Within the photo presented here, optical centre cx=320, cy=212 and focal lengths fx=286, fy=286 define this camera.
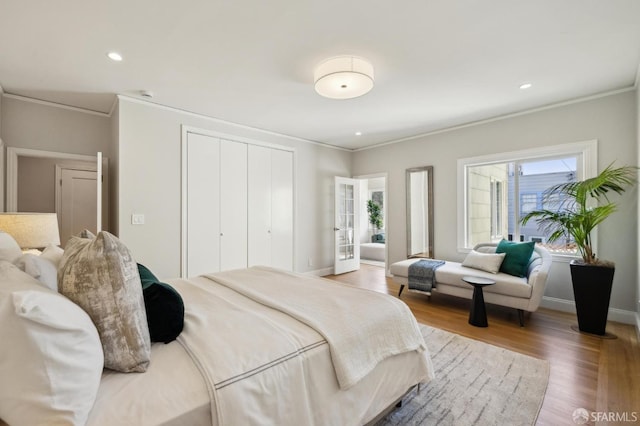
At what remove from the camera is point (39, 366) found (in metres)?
0.76

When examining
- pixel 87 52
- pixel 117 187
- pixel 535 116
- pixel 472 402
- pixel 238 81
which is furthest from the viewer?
pixel 535 116

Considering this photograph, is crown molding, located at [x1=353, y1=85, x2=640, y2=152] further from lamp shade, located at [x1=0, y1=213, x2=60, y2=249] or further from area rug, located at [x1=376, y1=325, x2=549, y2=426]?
lamp shade, located at [x1=0, y1=213, x2=60, y2=249]

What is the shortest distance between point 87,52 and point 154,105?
1.15m

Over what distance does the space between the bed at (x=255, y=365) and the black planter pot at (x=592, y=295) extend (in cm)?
232

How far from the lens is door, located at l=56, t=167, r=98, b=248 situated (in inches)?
179

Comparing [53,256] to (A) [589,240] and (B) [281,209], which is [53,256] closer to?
(B) [281,209]

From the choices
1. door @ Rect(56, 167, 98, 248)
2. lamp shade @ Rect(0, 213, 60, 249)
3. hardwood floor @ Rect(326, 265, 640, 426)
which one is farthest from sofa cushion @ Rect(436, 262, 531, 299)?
door @ Rect(56, 167, 98, 248)

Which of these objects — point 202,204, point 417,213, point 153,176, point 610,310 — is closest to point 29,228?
point 153,176

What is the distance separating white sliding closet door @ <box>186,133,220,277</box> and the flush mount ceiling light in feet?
6.92

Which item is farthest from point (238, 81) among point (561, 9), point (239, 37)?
point (561, 9)

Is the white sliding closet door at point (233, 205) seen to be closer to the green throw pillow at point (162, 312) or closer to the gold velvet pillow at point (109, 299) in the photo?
the green throw pillow at point (162, 312)

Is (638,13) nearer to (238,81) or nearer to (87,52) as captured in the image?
(238,81)

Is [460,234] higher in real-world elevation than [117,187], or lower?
lower

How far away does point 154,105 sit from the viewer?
11.8 ft
